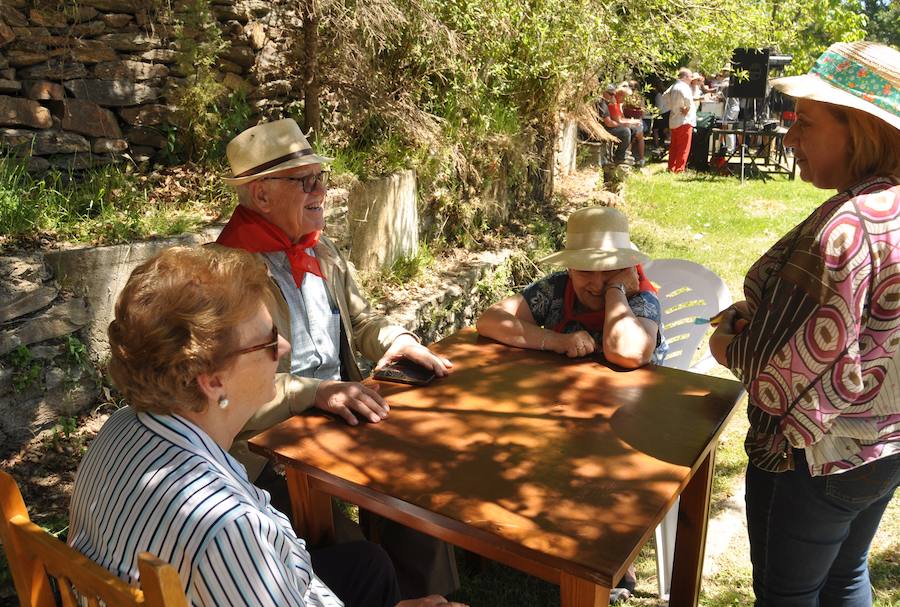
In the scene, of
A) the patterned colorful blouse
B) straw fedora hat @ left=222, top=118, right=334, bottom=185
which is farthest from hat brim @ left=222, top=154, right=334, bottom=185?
the patterned colorful blouse

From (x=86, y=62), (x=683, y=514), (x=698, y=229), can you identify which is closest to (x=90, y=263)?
(x=86, y=62)

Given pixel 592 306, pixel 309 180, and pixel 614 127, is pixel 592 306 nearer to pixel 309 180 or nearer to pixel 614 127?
pixel 309 180

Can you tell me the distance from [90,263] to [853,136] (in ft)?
10.2

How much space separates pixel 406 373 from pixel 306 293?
22.1 inches

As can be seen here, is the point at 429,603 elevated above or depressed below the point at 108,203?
below

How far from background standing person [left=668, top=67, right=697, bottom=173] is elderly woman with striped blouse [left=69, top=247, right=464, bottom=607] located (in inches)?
482

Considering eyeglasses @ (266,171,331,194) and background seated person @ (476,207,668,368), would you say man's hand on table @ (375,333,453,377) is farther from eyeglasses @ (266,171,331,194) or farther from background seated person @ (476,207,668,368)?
eyeglasses @ (266,171,331,194)

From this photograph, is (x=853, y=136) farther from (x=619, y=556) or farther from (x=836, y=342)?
(x=619, y=556)

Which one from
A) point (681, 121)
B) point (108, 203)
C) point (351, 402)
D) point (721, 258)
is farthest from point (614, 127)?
point (351, 402)

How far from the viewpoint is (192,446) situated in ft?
4.60

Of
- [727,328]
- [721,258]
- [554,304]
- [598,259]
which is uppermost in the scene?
[598,259]

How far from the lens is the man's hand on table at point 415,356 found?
2.47m

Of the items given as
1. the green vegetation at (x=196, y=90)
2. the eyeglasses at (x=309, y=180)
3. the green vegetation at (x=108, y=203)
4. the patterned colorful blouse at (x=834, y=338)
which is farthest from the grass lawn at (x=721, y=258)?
the green vegetation at (x=196, y=90)

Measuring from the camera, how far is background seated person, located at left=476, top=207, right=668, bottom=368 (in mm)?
2534
